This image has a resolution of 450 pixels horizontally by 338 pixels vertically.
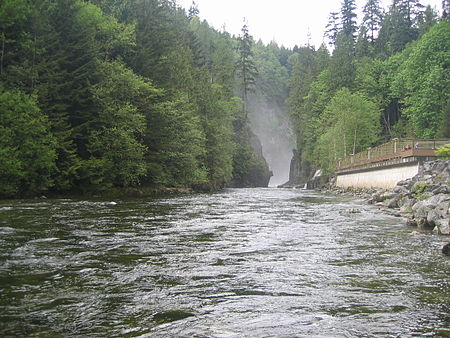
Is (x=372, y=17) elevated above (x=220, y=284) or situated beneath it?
elevated above

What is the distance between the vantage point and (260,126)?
5221 inches

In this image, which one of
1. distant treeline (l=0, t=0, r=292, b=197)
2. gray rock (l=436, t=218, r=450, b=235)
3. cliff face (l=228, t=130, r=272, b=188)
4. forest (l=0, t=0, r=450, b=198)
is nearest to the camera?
gray rock (l=436, t=218, r=450, b=235)

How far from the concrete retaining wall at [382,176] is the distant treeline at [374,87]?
9.68 meters

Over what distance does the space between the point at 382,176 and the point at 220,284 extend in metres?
30.1

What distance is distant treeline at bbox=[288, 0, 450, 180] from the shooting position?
47812 millimetres

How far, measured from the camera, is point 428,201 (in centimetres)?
1220

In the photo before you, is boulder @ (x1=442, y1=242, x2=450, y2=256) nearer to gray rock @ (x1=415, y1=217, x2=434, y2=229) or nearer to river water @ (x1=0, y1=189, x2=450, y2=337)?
river water @ (x1=0, y1=189, x2=450, y2=337)

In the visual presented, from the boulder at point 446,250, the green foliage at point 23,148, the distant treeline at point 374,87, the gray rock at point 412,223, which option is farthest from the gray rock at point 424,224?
the distant treeline at point 374,87

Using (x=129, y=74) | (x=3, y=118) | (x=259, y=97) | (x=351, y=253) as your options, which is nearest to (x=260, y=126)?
(x=259, y=97)

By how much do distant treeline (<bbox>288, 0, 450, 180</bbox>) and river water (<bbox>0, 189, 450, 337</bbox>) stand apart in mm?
38689

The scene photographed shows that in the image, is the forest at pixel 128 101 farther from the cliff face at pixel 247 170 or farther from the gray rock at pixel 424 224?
the gray rock at pixel 424 224

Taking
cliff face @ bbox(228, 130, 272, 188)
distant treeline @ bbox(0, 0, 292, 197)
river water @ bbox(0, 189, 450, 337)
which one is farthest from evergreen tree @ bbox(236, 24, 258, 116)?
river water @ bbox(0, 189, 450, 337)

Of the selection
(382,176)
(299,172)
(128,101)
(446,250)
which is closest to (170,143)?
(128,101)

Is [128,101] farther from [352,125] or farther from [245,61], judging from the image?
[245,61]
